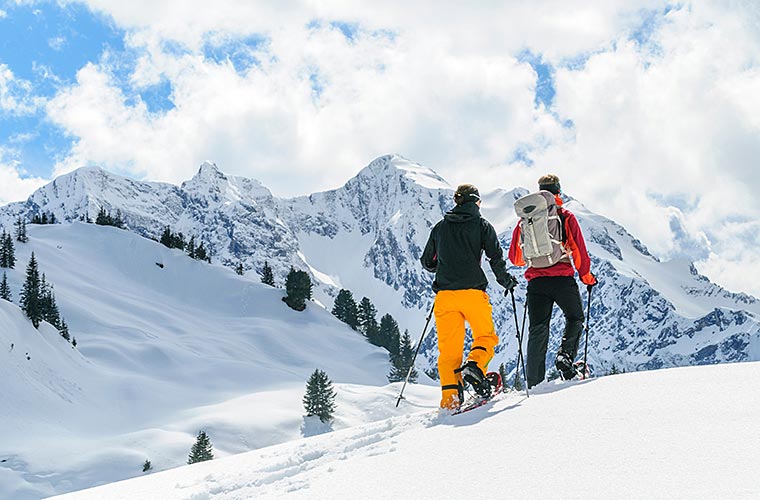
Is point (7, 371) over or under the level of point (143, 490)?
over

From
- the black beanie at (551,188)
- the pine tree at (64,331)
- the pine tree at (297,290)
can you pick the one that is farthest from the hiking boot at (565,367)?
the pine tree at (297,290)

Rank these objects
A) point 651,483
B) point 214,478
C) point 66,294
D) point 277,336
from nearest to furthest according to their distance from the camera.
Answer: point 651,483 < point 214,478 < point 66,294 < point 277,336

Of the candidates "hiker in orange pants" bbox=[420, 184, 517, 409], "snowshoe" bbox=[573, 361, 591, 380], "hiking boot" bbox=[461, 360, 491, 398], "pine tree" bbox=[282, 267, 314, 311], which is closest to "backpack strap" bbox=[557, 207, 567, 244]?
"hiker in orange pants" bbox=[420, 184, 517, 409]

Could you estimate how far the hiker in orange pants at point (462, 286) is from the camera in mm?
9023

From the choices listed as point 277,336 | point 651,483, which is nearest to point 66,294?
point 277,336

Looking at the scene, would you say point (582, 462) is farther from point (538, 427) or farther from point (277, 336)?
point (277, 336)

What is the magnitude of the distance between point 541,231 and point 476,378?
2303 millimetres

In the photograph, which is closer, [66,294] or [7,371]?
[7,371]

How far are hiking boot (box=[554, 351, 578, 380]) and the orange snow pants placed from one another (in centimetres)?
108

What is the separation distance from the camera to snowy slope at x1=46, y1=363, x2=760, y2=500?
464 cm

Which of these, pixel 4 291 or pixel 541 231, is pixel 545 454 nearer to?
pixel 541 231

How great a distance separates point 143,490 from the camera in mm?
7793

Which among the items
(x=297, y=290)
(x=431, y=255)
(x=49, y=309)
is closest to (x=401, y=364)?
(x=297, y=290)

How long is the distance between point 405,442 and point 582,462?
2.19 metres
